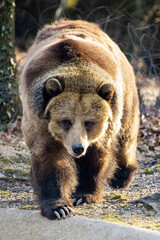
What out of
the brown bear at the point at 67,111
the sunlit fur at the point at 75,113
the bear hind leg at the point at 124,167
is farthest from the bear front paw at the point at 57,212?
the bear hind leg at the point at 124,167

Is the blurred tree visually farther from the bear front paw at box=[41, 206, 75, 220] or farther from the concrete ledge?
the bear front paw at box=[41, 206, 75, 220]

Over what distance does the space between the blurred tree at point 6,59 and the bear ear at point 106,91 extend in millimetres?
4687

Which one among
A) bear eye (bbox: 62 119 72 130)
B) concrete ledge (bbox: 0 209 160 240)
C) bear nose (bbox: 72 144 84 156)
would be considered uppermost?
bear eye (bbox: 62 119 72 130)

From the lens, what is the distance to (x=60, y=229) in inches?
183

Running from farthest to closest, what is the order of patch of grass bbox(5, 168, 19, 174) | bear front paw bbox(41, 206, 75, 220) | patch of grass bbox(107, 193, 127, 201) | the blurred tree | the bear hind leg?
the blurred tree < patch of grass bbox(5, 168, 19, 174) < the bear hind leg < patch of grass bbox(107, 193, 127, 201) < bear front paw bbox(41, 206, 75, 220)

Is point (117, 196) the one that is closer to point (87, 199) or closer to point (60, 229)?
point (87, 199)

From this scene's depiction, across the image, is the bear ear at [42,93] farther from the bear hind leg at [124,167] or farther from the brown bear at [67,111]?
the bear hind leg at [124,167]

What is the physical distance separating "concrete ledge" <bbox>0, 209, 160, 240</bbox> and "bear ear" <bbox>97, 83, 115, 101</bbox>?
4.32 feet

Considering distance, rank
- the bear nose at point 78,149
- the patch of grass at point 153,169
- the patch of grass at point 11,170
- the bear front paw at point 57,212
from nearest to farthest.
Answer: the bear nose at point 78,149 → the bear front paw at point 57,212 → the patch of grass at point 11,170 → the patch of grass at point 153,169

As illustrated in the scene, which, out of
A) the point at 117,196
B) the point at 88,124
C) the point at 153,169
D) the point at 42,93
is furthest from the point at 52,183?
the point at 153,169

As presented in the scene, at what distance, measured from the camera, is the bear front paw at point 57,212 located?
4819 millimetres

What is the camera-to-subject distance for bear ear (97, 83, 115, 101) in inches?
192

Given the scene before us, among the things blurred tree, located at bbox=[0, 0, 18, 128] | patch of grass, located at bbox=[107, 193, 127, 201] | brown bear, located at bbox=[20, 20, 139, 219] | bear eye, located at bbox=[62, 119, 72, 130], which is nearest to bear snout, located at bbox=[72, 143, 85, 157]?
brown bear, located at bbox=[20, 20, 139, 219]

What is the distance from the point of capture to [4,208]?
5.11 meters
